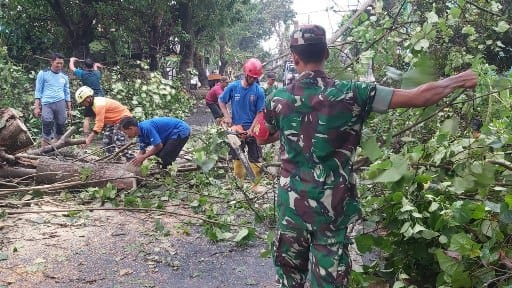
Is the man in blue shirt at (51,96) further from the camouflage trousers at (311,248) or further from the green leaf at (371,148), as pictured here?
the green leaf at (371,148)

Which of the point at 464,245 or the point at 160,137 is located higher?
the point at 464,245

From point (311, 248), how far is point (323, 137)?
53cm

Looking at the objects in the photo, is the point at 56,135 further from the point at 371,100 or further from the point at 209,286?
the point at 371,100

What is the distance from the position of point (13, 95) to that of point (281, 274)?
8922mm

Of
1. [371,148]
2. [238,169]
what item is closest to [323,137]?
[371,148]

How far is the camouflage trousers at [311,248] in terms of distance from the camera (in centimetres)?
222

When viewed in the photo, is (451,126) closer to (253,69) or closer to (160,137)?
(253,69)

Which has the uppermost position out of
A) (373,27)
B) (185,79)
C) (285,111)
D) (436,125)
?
(373,27)

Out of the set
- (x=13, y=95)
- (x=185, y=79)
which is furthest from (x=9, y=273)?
(x=185, y=79)

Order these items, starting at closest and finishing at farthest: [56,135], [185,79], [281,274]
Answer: [281,274] < [56,135] < [185,79]

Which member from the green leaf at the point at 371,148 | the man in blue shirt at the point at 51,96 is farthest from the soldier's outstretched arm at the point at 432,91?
the man in blue shirt at the point at 51,96

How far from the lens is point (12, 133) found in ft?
17.9

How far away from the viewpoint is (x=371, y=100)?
6.91 feet

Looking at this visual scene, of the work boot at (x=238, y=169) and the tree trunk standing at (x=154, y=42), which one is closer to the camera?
the work boot at (x=238, y=169)
